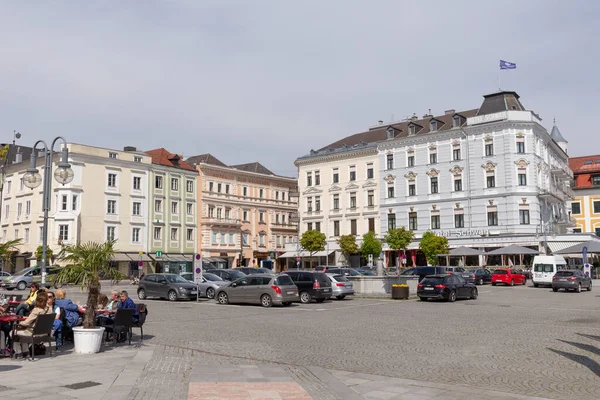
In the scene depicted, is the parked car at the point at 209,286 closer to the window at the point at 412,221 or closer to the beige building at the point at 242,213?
the beige building at the point at 242,213

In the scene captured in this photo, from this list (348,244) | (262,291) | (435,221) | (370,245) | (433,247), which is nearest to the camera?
(262,291)

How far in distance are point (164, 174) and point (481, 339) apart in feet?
189

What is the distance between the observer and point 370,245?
6253cm

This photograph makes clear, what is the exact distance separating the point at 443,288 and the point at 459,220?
110 ft

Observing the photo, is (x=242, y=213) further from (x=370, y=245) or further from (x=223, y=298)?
(x=223, y=298)

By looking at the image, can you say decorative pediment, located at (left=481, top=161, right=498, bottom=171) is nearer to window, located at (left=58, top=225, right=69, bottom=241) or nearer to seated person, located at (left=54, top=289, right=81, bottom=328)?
window, located at (left=58, top=225, right=69, bottom=241)

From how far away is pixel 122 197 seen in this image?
6350 centimetres

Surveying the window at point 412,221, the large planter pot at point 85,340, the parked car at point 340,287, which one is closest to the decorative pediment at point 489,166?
the window at point 412,221

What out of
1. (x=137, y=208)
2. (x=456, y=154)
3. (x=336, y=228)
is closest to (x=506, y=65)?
(x=456, y=154)

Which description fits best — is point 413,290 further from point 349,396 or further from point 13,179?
point 13,179

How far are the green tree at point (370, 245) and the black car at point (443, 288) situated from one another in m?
31.6

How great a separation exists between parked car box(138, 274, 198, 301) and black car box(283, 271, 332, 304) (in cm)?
578

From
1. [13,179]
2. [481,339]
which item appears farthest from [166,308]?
[13,179]

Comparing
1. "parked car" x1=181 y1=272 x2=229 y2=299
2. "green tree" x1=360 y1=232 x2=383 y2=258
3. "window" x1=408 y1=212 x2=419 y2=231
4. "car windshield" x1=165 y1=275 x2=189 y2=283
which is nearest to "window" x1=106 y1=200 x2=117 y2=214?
"green tree" x1=360 y1=232 x2=383 y2=258
